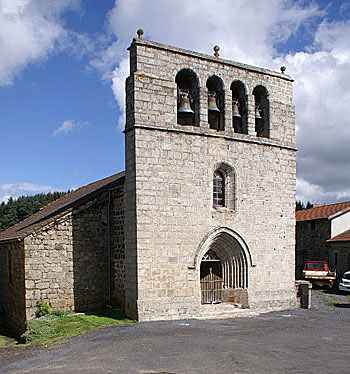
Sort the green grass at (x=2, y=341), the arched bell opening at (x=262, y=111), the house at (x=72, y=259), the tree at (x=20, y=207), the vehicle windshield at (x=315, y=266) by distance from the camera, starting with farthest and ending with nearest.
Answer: the tree at (x=20, y=207) → the vehicle windshield at (x=315, y=266) → the arched bell opening at (x=262, y=111) → the house at (x=72, y=259) → the green grass at (x=2, y=341)

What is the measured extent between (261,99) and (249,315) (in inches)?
313

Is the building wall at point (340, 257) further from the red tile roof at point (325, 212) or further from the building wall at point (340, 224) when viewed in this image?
the red tile roof at point (325, 212)

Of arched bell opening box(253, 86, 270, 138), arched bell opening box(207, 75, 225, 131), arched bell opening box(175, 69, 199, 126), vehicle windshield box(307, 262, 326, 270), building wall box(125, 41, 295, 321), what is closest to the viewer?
building wall box(125, 41, 295, 321)

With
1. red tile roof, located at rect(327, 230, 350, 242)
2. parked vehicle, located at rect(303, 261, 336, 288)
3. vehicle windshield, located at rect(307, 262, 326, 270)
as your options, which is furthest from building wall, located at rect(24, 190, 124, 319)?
red tile roof, located at rect(327, 230, 350, 242)

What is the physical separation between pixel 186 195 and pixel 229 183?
1.91 meters

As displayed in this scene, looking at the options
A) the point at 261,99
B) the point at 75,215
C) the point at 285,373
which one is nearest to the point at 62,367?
the point at 285,373

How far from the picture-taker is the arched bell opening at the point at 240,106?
14436mm

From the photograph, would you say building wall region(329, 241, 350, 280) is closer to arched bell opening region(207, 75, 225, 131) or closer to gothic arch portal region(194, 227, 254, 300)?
gothic arch portal region(194, 227, 254, 300)

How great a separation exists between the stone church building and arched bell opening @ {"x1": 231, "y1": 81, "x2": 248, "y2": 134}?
0.05 meters

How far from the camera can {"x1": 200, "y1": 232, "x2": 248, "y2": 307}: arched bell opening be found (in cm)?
1381

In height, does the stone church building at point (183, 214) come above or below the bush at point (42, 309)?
above

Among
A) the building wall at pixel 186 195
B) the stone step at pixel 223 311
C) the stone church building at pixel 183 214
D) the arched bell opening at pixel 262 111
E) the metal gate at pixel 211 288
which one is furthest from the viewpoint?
the arched bell opening at pixel 262 111

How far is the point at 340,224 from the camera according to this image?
2538 centimetres

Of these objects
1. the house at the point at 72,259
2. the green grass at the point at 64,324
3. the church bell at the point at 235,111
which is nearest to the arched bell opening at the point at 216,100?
the church bell at the point at 235,111
